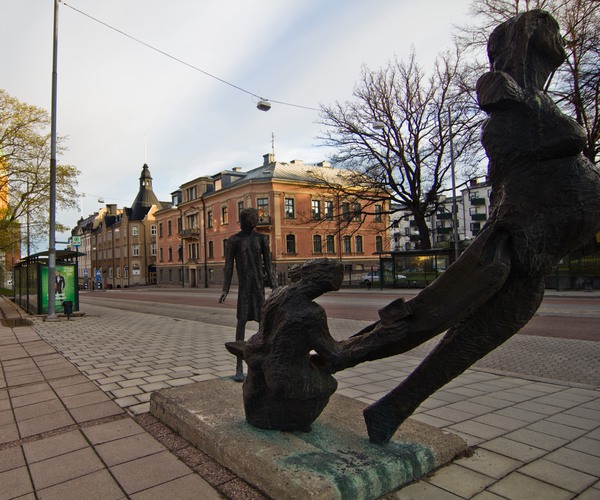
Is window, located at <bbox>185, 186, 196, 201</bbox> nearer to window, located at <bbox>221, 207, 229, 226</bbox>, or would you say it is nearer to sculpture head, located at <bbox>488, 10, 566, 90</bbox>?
window, located at <bbox>221, 207, 229, 226</bbox>

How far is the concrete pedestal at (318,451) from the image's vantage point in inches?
93.2

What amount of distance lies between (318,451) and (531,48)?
259cm

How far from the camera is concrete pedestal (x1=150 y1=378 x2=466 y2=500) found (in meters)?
2.37

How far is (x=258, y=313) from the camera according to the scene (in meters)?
5.18

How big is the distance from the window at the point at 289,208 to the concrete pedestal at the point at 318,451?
127 feet

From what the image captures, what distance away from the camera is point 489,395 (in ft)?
15.7

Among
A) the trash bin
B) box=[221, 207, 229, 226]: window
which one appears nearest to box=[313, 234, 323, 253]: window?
box=[221, 207, 229, 226]: window

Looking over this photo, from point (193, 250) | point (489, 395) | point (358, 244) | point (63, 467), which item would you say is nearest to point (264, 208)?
point (358, 244)

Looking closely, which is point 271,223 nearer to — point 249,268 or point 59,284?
point 59,284

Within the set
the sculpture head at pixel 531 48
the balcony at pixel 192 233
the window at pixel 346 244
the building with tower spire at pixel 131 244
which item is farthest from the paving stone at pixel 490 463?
the building with tower spire at pixel 131 244

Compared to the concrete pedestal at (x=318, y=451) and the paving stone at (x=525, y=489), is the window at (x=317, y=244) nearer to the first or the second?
the concrete pedestal at (x=318, y=451)

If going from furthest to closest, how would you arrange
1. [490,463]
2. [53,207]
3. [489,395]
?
[53,207] < [489,395] < [490,463]

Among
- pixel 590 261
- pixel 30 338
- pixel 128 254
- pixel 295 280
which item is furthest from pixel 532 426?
pixel 128 254

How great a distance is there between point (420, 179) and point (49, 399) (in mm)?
26342
